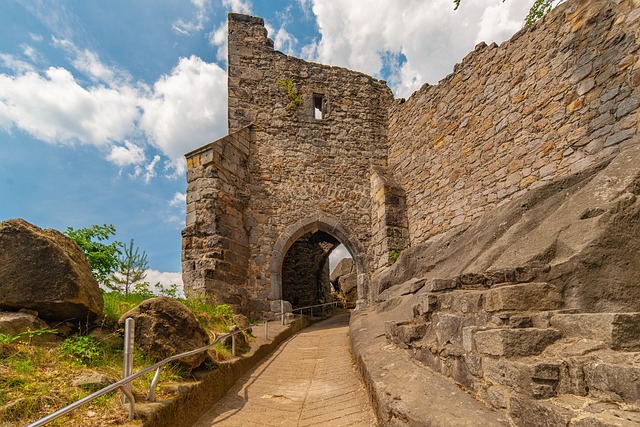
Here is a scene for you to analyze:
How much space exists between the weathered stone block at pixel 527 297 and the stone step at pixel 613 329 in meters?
0.36

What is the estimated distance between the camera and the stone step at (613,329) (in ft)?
6.31

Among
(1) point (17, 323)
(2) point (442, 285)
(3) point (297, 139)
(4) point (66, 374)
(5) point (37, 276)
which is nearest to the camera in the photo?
(4) point (66, 374)

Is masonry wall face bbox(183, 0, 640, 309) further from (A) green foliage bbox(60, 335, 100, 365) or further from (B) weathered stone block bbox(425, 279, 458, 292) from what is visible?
(A) green foliage bbox(60, 335, 100, 365)

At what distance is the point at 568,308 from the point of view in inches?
96.5

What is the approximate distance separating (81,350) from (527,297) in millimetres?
3247

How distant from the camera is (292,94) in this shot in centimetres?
1015

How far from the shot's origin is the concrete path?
3062 mm

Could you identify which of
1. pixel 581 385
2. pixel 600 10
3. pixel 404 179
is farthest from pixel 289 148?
pixel 581 385

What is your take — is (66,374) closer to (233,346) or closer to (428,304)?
(233,346)

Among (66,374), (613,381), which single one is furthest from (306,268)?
(613,381)

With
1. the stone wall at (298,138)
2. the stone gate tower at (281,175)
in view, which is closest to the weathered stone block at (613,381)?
the stone gate tower at (281,175)

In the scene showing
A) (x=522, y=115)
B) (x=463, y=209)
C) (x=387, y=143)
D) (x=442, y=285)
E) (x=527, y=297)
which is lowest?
(x=527, y=297)

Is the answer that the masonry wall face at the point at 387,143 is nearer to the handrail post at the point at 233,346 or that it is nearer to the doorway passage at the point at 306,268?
the handrail post at the point at 233,346

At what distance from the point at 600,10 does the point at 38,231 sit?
7173mm
